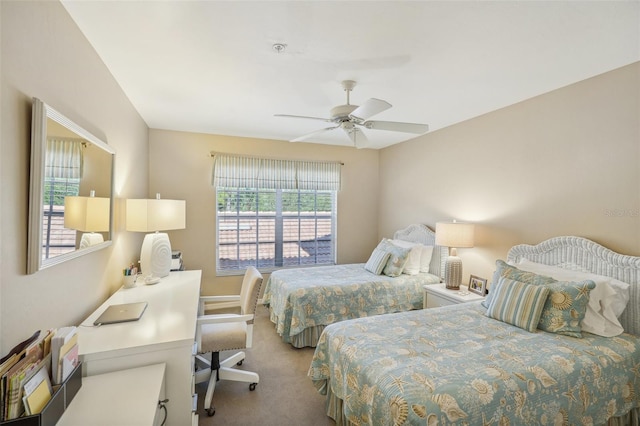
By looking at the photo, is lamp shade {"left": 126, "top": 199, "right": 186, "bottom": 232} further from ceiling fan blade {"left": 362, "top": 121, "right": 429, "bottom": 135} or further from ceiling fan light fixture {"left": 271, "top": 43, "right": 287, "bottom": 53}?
ceiling fan blade {"left": 362, "top": 121, "right": 429, "bottom": 135}

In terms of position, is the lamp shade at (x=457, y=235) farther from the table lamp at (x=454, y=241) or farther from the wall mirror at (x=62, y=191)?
the wall mirror at (x=62, y=191)

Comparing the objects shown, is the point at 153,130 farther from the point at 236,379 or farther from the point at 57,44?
the point at 236,379

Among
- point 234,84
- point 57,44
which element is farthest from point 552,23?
point 57,44

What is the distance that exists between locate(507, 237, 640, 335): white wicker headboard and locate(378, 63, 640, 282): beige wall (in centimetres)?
11

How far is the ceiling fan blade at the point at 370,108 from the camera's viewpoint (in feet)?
6.32

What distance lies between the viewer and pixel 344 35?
1782 mm

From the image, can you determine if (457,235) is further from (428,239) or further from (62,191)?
(62,191)

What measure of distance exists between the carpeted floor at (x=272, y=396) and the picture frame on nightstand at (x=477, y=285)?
6.25ft

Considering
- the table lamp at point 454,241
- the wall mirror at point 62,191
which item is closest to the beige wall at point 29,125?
the wall mirror at point 62,191

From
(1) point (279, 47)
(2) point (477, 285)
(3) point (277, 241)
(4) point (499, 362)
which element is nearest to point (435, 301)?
(2) point (477, 285)

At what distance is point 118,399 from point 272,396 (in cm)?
140

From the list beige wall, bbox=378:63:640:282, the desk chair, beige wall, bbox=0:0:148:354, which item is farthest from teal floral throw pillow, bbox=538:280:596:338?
beige wall, bbox=0:0:148:354

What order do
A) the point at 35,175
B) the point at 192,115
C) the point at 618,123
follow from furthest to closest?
the point at 192,115
the point at 618,123
the point at 35,175

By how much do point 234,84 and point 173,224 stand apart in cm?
143
